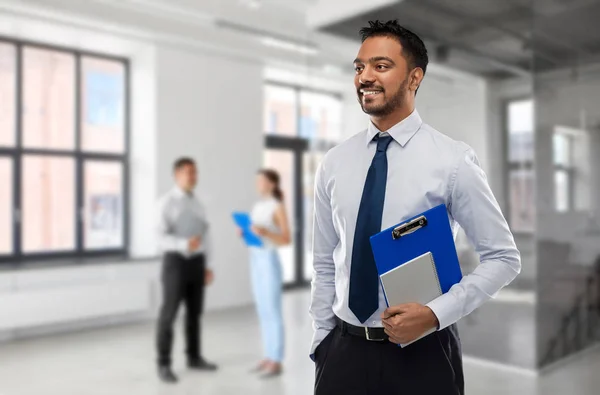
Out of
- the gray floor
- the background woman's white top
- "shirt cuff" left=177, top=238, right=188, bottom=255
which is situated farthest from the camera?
the background woman's white top

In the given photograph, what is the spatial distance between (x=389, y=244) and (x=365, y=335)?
0.27 meters

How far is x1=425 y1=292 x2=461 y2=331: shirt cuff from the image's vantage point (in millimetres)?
1149

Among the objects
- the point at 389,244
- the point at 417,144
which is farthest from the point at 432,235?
the point at 417,144

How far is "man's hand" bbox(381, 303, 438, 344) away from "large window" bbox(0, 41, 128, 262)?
5.05 metres

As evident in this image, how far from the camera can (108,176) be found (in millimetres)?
5953

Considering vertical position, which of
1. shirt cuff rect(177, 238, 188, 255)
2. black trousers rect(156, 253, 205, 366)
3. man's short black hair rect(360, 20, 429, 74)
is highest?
man's short black hair rect(360, 20, 429, 74)

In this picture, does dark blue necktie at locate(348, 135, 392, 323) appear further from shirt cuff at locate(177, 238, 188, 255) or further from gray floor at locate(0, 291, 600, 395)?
shirt cuff at locate(177, 238, 188, 255)

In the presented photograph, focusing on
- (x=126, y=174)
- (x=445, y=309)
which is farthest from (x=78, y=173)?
Result: (x=445, y=309)

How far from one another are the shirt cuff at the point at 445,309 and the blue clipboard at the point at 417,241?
0.07m

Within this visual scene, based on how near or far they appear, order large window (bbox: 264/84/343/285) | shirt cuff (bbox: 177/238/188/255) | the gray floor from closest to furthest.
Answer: the gray floor < shirt cuff (bbox: 177/238/188/255) < large window (bbox: 264/84/343/285)

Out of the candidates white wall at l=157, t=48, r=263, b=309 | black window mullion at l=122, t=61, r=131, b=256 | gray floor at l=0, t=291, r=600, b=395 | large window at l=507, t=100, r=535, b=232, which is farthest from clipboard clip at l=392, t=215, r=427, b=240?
black window mullion at l=122, t=61, r=131, b=256

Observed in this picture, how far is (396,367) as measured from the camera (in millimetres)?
1265

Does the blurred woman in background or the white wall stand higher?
the white wall

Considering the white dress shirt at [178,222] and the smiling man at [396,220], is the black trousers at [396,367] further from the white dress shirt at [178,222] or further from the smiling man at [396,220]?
the white dress shirt at [178,222]
